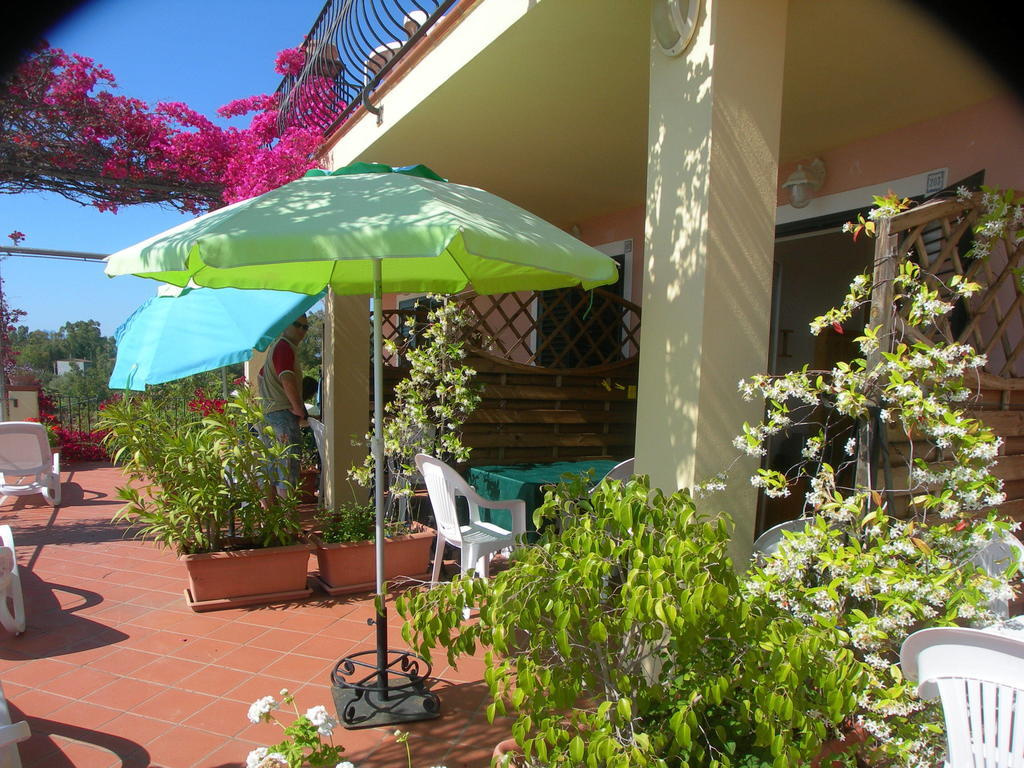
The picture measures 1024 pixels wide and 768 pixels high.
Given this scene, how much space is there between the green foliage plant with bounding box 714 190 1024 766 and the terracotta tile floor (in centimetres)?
128

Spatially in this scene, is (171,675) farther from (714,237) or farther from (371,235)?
(714,237)

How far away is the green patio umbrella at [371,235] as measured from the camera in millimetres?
1784

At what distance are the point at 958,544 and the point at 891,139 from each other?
320 cm

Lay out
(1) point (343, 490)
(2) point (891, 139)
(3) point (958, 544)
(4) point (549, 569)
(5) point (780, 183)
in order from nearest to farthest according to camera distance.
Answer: (4) point (549, 569)
(3) point (958, 544)
(2) point (891, 139)
(5) point (780, 183)
(1) point (343, 490)

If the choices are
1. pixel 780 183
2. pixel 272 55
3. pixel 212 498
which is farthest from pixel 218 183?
pixel 780 183

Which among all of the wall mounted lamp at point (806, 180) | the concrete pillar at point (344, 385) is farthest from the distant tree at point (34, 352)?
the wall mounted lamp at point (806, 180)

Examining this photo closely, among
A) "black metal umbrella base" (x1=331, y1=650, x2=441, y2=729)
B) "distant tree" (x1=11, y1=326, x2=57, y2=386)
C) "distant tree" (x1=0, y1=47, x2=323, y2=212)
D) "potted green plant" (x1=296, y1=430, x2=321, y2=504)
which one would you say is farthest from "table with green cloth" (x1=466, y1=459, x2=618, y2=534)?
"distant tree" (x1=11, y1=326, x2=57, y2=386)

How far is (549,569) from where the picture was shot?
1604 mm

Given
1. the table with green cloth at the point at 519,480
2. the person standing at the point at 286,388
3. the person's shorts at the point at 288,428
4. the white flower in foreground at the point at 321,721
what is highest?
the person standing at the point at 286,388

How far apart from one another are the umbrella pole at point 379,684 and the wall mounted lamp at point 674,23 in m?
1.36

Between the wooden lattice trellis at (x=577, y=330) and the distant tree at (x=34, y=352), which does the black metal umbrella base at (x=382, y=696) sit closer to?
the wooden lattice trellis at (x=577, y=330)

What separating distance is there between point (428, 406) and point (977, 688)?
336 centimetres

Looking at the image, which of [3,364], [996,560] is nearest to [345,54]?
[996,560]

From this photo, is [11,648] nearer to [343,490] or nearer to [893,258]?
[343,490]
